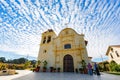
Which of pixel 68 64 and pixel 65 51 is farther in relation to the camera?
pixel 65 51

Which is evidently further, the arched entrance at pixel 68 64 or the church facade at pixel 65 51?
the arched entrance at pixel 68 64

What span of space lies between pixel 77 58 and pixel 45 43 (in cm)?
799

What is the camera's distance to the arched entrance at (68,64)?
16.0m

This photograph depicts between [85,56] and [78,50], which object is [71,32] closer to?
[78,50]

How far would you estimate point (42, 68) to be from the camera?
17.9 metres

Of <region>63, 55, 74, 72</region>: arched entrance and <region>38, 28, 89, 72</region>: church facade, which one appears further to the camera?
<region>63, 55, 74, 72</region>: arched entrance

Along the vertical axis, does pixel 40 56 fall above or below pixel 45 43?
below

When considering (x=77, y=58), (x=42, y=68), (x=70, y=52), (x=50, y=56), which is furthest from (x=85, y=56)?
(x=42, y=68)

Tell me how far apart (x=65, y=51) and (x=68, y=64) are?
2.42m

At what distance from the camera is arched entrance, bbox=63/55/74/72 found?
52.5 ft

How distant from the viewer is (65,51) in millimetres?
17203

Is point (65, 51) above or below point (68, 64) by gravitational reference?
above

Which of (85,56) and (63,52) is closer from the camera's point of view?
(85,56)

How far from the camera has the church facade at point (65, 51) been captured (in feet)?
51.6
